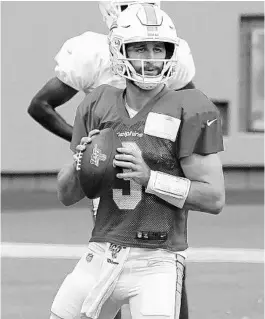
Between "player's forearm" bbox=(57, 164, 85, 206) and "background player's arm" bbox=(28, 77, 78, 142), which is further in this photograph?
"background player's arm" bbox=(28, 77, 78, 142)

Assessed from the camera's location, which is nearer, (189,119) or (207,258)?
(189,119)

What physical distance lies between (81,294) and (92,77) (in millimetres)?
1707

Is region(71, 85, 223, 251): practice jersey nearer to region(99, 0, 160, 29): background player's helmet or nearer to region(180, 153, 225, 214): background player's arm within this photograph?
region(180, 153, 225, 214): background player's arm

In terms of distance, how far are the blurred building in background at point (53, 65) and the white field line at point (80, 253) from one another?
2.89m

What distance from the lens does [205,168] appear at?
3.79m

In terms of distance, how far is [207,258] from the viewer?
8.12 meters

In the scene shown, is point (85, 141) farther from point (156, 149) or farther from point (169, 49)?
point (169, 49)

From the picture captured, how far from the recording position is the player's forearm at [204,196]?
12.3 feet

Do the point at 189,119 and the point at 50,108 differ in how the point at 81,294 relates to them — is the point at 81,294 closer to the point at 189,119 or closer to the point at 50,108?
the point at 189,119

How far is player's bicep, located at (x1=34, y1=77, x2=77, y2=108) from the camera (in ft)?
18.3

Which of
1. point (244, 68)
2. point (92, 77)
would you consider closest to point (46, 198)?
point (244, 68)

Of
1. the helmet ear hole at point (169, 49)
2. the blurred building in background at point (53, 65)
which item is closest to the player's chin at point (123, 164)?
the helmet ear hole at point (169, 49)

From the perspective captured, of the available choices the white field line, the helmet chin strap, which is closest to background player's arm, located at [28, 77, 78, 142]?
the helmet chin strap

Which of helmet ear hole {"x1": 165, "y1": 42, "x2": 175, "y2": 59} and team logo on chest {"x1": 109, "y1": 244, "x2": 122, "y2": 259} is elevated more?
helmet ear hole {"x1": 165, "y1": 42, "x2": 175, "y2": 59}
